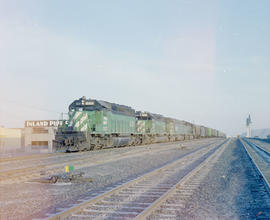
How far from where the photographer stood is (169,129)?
134ft

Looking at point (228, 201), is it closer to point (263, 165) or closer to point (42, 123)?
point (263, 165)

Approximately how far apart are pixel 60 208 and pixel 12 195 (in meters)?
2.12

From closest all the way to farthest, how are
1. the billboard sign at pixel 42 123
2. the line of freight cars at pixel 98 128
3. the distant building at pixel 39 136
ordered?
the line of freight cars at pixel 98 128 < the distant building at pixel 39 136 < the billboard sign at pixel 42 123

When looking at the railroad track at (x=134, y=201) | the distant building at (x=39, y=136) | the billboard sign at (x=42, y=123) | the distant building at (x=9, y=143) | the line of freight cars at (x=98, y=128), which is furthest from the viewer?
the billboard sign at (x=42, y=123)

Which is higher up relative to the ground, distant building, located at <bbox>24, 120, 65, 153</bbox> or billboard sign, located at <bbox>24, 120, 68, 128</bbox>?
billboard sign, located at <bbox>24, 120, 68, 128</bbox>

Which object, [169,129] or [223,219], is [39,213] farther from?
[169,129]

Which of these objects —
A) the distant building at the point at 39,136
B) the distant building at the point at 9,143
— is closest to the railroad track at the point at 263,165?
the distant building at the point at 39,136

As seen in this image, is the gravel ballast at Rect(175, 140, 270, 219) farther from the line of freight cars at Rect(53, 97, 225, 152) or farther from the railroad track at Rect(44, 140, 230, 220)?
the line of freight cars at Rect(53, 97, 225, 152)


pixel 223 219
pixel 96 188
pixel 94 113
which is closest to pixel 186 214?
pixel 223 219

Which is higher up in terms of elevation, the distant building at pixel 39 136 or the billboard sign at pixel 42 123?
the billboard sign at pixel 42 123

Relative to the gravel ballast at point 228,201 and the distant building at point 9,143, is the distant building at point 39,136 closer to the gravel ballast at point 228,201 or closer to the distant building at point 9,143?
the distant building at point 9,143

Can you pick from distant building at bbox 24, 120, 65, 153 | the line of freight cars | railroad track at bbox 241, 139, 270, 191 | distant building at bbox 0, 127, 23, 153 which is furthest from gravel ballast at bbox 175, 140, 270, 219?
distant building at bbox 0, 127, 23, 153

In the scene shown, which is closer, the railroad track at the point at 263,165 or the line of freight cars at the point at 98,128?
the railroad track at the point at 263,165

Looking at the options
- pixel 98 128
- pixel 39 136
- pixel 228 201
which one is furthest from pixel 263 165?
pixel 39 136
